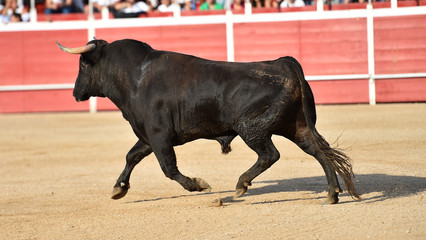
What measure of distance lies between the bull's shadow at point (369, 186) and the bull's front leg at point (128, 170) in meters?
0.92

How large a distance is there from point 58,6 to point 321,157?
1155 centimetres

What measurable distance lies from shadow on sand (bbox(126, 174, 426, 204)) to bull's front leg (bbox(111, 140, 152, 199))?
0.69 feet

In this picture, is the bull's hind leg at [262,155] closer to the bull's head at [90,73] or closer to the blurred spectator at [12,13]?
the bull's head at [90,73]

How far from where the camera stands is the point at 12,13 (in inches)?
624

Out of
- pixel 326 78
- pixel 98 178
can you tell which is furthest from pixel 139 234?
pixel 326 78

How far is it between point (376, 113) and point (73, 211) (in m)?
7.69

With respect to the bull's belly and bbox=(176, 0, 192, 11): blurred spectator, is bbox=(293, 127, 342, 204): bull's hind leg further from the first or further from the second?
bbox=(176, 0, 192, 11): blurred spectator

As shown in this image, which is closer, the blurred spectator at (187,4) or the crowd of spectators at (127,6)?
the crowd of spectators at (127,6)

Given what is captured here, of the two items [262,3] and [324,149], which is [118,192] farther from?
[262,3]

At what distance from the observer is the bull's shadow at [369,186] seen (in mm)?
5781

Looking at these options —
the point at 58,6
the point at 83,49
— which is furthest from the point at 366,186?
the point at 58,6

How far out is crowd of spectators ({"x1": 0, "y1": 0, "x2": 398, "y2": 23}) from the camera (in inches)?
593

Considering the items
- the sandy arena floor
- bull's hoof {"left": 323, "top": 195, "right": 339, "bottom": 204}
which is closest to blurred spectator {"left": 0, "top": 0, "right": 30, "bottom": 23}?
the sandy arena floor

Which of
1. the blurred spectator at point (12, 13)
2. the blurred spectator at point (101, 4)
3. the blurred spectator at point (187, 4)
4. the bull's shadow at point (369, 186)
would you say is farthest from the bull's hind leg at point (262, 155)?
the blurred spectator at point (12, 13)
